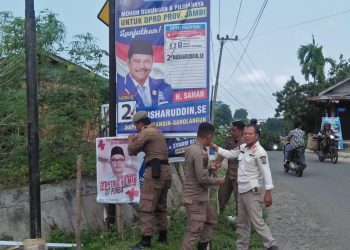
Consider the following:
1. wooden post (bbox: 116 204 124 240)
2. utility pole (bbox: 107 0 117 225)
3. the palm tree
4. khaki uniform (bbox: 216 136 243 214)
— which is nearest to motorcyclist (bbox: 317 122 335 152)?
khaki uniform (bbox: 216 136 243 214)

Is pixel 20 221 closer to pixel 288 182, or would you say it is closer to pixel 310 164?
pixel 288 182

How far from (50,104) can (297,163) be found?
9.28 meters

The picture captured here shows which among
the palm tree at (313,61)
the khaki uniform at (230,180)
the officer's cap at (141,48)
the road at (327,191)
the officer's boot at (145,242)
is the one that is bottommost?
the road at (327,191)

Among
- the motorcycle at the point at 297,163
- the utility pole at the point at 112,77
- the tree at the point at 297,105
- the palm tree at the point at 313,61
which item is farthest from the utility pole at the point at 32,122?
the palm tree at the point at 313,61

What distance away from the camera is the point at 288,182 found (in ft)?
44.5

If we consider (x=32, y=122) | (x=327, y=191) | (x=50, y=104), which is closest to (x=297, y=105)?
(x=327, y=191)

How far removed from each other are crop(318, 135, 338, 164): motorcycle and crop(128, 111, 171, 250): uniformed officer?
1318 centimetres

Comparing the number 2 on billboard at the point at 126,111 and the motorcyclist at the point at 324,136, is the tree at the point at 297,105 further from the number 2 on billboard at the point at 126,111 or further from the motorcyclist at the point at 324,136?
the number 2 on billboard at the point at 126,111

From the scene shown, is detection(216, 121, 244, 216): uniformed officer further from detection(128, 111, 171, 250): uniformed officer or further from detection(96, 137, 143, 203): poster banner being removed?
detection(96, 137, 143, 203): poster banner being removed

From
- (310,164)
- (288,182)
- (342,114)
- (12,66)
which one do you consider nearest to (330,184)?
(288,182)

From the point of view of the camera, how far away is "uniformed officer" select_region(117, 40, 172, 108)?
7031 mm

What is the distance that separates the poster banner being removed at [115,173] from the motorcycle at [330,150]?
1316 cm

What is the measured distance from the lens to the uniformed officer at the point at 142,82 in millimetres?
7031

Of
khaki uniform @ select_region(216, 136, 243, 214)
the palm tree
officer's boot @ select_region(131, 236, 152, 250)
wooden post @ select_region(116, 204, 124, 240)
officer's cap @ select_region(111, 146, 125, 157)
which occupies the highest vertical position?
the palm tree
